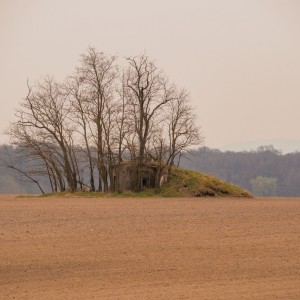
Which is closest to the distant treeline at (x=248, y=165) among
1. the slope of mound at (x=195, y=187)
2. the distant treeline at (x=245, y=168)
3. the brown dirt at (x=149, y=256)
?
the distant treeline at (x=245, y=168)

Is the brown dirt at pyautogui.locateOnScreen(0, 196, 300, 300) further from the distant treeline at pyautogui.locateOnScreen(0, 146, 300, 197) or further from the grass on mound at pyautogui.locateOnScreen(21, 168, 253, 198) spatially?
the distant treeline at pyautogui.locateOnScreen(0, 146, 300, 197)

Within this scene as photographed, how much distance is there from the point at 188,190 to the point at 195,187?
1.66 ft

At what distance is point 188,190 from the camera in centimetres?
4900

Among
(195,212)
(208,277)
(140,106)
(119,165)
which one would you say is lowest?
(208,277)

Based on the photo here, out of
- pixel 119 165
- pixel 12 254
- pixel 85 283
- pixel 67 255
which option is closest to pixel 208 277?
pixel 85 283

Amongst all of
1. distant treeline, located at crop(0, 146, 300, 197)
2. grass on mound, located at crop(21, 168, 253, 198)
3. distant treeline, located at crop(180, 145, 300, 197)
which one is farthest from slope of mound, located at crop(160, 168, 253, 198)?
distant treeline, located at crop(180, 145, 300, 197)

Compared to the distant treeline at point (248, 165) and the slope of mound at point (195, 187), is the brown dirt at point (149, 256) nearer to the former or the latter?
the slope of mound at point (195, 187)

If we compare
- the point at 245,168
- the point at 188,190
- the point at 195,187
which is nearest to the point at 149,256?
the point at 188,190

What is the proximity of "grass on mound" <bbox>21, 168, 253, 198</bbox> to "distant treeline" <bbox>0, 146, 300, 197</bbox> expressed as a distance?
293 feet

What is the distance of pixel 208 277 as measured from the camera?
17.3m

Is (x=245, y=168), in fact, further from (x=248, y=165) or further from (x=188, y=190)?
(x=188, y=190)

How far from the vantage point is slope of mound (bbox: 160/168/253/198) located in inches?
1916

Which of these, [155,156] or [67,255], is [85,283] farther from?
[155,156]

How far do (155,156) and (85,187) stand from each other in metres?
7.51
